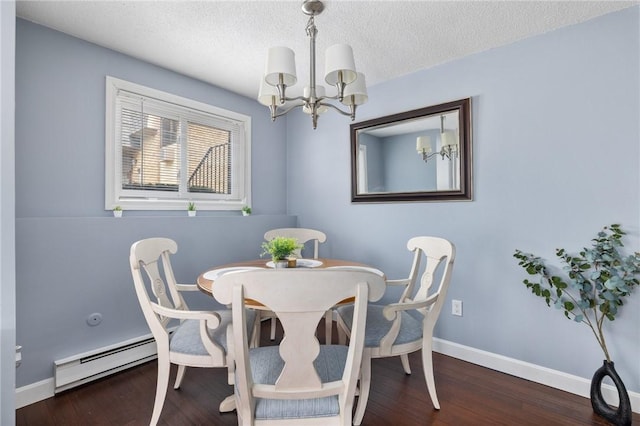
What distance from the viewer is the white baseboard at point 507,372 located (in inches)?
76.6

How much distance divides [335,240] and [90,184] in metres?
2.19

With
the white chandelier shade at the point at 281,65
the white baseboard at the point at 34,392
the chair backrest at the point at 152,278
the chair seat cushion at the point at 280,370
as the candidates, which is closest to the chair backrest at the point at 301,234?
the chair backrest at the point at 152,278

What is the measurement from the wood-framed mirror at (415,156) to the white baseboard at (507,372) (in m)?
1.21

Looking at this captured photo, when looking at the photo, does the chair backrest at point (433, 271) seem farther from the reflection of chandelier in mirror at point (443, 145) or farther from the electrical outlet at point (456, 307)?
the reflection of chandelier in mirror at point (443, 145)

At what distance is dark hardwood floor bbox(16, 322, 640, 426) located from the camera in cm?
181

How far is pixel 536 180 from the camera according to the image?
2.25 m

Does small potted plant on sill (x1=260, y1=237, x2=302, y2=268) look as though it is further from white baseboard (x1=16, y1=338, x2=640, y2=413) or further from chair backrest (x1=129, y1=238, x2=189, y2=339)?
white baseboard (x1=16, y1=338, x2=640, y2=413)

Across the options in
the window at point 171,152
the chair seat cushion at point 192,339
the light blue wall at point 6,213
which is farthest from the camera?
the window at point 171,152

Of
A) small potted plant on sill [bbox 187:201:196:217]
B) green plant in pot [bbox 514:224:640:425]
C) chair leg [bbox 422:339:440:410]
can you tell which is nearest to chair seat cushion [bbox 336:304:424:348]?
chair leg [bbox 422:339:440:410]

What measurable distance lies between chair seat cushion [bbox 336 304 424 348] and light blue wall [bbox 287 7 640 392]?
0.75m

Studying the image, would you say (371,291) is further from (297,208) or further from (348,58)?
(297,208)

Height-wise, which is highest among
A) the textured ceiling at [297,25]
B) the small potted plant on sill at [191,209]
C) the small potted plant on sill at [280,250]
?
the textured ceiling at [297,25]

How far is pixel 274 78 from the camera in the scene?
1.74 meters

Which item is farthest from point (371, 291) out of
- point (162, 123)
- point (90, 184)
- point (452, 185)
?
point (162, 123)
